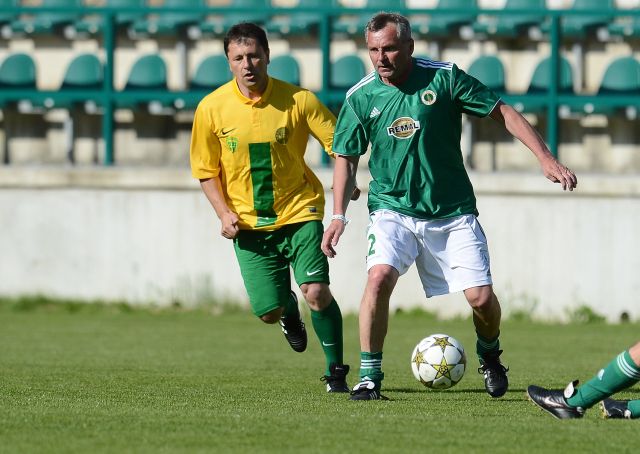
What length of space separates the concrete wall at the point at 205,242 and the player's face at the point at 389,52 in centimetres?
785

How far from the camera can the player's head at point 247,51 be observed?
7.89 meters

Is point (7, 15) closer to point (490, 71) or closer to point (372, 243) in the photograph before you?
point (490, 71)

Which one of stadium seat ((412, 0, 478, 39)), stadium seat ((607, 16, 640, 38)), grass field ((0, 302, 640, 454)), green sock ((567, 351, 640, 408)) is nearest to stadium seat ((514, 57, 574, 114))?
stadium seat ((607, 16, 640, 38))

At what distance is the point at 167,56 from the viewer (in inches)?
709

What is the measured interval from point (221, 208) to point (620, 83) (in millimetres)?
9234

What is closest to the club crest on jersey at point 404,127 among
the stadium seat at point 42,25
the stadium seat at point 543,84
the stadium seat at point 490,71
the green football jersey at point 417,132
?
the green football jersey at point 417,132

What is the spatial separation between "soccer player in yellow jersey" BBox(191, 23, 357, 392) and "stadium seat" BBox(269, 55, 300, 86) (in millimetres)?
8183

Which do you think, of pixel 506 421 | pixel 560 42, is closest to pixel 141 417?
pixel 506 421

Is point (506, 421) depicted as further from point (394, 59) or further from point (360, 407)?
point (394, 59)

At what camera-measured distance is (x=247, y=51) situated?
Result: 26.0 ft

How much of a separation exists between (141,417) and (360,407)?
4.00 feet

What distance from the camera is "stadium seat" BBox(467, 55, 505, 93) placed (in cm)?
1628

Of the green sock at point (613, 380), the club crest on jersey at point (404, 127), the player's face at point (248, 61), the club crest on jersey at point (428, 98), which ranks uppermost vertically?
the player's face at point (248, 61)

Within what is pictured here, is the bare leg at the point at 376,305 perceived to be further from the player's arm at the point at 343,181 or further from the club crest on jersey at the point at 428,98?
the club crest on jersey at the point at 428,98
